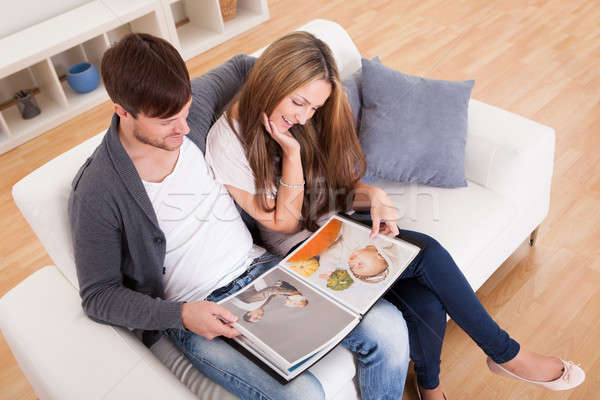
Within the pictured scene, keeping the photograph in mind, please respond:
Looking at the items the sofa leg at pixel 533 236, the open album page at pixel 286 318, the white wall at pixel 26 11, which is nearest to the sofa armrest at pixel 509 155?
the sofa leg at pixel 533 236

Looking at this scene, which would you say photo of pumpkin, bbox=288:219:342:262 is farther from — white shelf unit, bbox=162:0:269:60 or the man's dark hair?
white shelf unit, bbox=162:0:269:60


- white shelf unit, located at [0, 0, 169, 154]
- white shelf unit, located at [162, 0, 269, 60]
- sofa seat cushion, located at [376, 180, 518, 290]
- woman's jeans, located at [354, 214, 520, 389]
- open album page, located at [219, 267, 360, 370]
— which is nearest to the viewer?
open album page, located at [219, 267, 360, 370]

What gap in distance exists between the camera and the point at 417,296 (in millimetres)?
1372

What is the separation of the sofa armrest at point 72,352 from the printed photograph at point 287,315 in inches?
7.9

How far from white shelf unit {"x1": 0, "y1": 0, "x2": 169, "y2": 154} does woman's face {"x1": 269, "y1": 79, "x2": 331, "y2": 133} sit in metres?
1.86

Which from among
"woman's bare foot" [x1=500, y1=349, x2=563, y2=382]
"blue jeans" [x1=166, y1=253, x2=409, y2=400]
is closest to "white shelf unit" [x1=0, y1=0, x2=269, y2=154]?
"blue jeans" [x1=166, y1=253, x2=409, y2=400]

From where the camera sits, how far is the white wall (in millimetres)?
2773

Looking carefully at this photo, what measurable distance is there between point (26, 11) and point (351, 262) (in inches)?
97.1

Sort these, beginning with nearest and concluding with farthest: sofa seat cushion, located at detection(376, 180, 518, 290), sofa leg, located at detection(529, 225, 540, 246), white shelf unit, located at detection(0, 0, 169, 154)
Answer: sofa seat cushion, located at detection(376, 180, 518, 290)
sofa leg, located at detection(529, 225, 540, 246)
white shelf unit, located at detection(0, 0, 169, 154)

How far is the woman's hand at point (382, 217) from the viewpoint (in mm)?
1395

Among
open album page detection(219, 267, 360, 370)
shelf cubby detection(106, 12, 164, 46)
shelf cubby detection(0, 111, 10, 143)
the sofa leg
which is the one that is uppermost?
open album page detection(219, 267, 360, 370)

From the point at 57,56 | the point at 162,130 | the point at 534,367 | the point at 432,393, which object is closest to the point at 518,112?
the point at 534,367

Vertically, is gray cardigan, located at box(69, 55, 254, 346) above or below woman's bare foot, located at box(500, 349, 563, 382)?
above

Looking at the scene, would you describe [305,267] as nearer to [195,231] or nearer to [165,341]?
[195,231]
